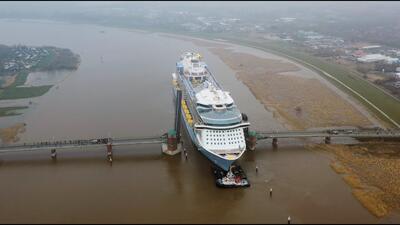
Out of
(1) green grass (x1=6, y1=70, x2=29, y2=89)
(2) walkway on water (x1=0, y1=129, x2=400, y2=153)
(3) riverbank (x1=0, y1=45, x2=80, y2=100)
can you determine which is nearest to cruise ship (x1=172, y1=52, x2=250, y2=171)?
(2) walkway on water (x1=0, y1=129, x2=400, y2=153)

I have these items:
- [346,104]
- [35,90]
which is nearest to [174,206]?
[346,104]

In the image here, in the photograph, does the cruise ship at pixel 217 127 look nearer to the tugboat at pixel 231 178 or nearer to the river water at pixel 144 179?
the tugboat at pixel 231 178

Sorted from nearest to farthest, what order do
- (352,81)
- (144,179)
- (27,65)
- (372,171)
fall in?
(144,179), (372,171), (352,81), (27,65)

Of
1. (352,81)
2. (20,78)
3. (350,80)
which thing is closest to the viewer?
(352,81)

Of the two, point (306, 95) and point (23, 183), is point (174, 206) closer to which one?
point (23, 183)

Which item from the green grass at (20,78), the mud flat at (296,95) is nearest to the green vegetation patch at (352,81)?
the mud flat at (296,95)

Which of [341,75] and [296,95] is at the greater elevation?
[341,75]

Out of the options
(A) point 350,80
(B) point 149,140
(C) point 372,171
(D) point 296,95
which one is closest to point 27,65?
(B) point 149,140

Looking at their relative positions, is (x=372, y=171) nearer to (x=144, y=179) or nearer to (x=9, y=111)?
(x=144, y=179)
